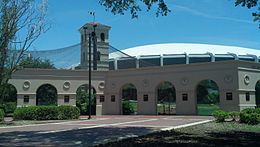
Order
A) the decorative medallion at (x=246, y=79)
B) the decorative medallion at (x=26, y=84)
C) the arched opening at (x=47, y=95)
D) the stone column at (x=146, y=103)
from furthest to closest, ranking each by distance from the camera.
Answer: the arched opening at (x=47, y=95), the stone column at (x=146, y=103), the decorative medallion at (x=26, y=84), the decorative medallion at (x=246, y=79)

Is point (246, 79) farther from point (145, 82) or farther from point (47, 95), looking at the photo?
point (47, 95)

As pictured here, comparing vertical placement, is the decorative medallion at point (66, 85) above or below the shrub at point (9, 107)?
above

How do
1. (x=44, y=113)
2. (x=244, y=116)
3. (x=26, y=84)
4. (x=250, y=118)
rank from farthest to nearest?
(x=26, y=84), (x=44, y=113), (x=244, y=116), (x=250, y=118)

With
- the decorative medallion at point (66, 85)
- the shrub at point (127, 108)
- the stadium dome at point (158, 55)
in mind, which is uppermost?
the stadium dome at point (158, 55)

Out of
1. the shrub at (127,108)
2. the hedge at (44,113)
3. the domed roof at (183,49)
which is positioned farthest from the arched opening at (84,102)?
the domed roof at (183,49)

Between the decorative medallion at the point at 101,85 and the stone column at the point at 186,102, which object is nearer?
the stone column at the point at 186,102

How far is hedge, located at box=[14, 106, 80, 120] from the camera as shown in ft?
76.7

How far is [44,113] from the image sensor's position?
23.7 metres

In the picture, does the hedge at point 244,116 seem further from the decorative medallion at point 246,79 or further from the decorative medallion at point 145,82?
the decorative medallion at point 145,82

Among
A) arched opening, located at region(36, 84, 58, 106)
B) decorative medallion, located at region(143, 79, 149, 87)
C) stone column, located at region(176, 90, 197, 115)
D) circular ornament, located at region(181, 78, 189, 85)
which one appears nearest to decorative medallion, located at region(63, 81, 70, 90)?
decorative medallion, located at region(143, 79, 149, 87)

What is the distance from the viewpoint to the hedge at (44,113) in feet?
76.7

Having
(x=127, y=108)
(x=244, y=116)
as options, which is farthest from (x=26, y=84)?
(x=244, y=116)

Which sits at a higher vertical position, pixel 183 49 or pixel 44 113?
pixel 183 49

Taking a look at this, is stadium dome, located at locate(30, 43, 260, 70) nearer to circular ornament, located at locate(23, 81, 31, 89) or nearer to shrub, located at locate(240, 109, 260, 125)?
circular ornament, located at locate(23, 81, 31, 89)
